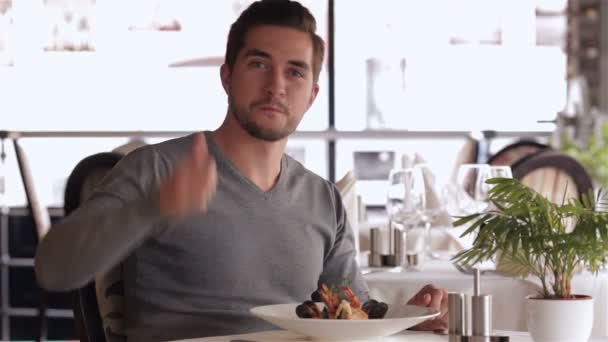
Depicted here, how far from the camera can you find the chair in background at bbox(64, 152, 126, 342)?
7.03 feet

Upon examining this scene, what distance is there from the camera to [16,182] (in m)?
7.41

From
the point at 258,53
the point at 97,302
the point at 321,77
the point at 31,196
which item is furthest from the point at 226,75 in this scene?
the point at 321,77

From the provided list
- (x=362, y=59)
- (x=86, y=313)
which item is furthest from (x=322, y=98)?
(x=86, y=313)

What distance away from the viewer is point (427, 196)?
3141 millimetres

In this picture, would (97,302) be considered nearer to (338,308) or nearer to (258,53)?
(258,53)

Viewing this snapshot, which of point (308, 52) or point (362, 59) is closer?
point (308, 52)

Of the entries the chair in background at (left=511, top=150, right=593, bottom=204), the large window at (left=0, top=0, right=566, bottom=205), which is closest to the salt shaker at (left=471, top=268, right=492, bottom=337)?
the chair in background at (left=511, top=150, right=593, bottom=204)

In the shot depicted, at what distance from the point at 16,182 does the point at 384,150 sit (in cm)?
313

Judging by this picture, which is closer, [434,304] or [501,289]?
[434,304]

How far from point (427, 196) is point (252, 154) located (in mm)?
1177

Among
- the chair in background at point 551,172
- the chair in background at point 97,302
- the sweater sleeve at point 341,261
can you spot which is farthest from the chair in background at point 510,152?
the chair in background at point 97,302

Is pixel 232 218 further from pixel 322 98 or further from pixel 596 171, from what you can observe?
pixel 596 171

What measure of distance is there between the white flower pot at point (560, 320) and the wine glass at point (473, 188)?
4.05 ft

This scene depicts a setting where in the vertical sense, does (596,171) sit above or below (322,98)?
below
